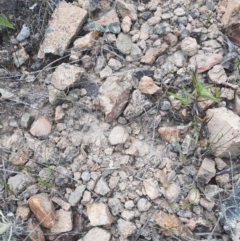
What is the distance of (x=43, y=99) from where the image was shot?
215 centimetres

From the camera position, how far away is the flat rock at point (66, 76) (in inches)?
82.6

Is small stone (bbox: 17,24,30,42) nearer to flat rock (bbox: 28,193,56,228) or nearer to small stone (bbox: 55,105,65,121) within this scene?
small stone (bbox: 55,105,65,121)

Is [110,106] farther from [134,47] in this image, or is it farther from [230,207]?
[230,207]

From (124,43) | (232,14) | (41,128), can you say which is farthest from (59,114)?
(232,14)

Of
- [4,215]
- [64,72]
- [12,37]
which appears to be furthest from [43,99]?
[4,215]

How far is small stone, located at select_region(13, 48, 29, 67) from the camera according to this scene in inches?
89.4

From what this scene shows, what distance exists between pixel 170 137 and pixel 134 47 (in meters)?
0.52

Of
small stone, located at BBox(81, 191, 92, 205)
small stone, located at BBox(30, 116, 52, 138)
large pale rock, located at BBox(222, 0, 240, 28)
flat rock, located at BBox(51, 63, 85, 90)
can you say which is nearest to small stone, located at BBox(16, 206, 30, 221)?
small stone, located at BBox(81, 191, 92, 205)

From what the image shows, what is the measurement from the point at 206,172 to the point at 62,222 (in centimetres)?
68

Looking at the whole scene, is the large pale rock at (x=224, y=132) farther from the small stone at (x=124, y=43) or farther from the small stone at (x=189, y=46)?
the small stone at (x=124, y=43)

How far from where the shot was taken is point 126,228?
1.84 meters

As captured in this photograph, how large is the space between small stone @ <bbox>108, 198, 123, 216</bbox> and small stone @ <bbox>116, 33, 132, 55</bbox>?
759 millimetres

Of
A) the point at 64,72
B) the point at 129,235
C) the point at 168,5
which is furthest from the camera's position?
the point at 168,5

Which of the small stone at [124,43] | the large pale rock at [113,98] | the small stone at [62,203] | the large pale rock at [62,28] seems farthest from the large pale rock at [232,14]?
the small stone at [62,203]
